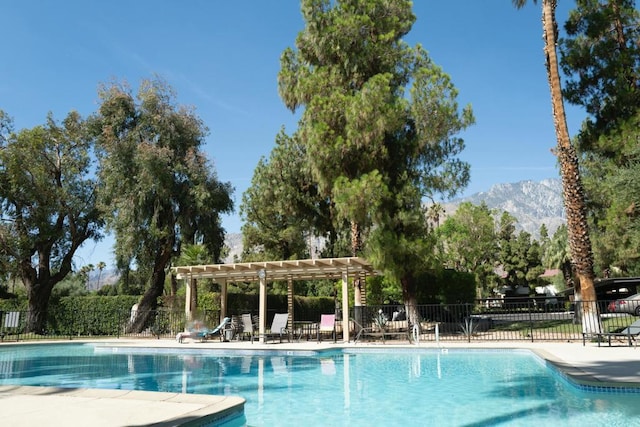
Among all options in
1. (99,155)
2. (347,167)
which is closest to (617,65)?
(347,167)

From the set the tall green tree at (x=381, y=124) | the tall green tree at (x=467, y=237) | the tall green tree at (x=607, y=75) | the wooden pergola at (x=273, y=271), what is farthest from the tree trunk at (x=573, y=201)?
the tall green tree at (x=467, y=237)

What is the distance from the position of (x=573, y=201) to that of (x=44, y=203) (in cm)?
2682

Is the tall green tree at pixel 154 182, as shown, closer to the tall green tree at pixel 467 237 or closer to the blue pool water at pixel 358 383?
the blue pool water at pixel 358 383

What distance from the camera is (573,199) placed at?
17.1 metres

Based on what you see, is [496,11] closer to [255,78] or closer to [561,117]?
[561,117]

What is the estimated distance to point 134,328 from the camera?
2475cm

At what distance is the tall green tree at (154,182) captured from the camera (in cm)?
2688

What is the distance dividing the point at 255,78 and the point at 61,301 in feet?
54.7

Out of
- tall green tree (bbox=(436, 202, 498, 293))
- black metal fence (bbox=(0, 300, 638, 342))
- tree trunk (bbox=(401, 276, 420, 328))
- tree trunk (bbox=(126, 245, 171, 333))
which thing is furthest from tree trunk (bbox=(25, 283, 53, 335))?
tall green tree (bbox=(436, 202, 498, 293))

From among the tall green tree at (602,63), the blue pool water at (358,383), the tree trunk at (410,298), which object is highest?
the tall green tree at (602,63)

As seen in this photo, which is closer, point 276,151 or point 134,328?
point 134,328

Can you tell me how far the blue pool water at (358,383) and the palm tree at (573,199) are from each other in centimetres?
411

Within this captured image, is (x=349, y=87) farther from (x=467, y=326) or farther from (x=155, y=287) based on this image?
(x=155, y=287)

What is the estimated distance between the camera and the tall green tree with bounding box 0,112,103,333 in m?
26.1
